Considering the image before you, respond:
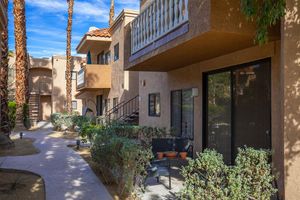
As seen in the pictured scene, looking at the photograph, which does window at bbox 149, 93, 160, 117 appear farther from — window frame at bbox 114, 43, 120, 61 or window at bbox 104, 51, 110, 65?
window at bbox 104, 51, 110, 65

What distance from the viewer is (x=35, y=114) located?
1310 inches

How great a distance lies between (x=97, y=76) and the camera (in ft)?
69.6

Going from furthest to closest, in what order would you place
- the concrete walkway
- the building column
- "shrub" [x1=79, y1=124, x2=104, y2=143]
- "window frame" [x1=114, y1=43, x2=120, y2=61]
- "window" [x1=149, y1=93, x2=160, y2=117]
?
"window frame" [x1=114, y1=43, x2=120, y2=61], "window" [x1=149, y1=93, x2=160, y2=117], "shrub" [x1=79, y1=124, x2=104, y2=143], the concrete walkway, the building column

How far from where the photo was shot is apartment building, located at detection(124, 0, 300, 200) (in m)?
5.45

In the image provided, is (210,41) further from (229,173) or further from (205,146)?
(205,146)

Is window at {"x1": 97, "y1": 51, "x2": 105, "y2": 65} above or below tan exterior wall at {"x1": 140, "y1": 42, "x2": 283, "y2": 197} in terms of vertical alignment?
above

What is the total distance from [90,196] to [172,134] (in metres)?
5.62

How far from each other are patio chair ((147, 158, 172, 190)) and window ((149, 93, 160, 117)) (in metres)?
6.24

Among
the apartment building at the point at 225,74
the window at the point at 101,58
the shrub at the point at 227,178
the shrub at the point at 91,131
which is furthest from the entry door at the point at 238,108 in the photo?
the window at the point at 101,58

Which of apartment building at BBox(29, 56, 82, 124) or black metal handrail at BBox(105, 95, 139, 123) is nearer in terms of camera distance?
black metal handrail at BBox(105, 95, 139, 123)

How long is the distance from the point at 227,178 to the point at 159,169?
2.54 m

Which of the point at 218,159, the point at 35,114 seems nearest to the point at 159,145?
the point at 218,159

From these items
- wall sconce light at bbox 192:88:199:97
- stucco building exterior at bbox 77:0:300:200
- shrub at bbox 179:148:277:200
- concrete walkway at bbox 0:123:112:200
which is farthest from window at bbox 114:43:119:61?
shrub at bbox 179:148:277:200

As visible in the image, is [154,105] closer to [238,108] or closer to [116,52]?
[238,108]
